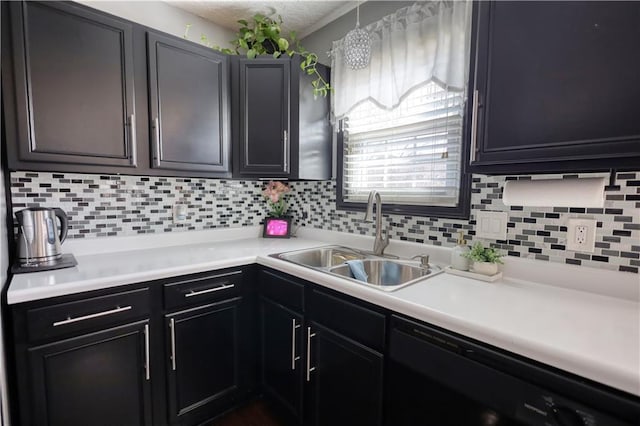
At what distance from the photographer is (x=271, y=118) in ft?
6.20

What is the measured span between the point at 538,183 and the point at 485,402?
0.77 metres

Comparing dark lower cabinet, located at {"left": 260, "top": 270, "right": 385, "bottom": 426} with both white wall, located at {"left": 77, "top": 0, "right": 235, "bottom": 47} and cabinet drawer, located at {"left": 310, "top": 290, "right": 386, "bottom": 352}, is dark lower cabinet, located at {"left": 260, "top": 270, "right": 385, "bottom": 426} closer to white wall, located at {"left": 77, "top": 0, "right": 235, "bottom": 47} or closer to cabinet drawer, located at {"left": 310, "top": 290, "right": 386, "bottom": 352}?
cabinet drawer, located at {"left": 310, "top": 290, "right": 386, "bottom": 352}

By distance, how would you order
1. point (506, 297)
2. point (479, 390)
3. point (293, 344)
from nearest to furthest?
point (479, 390), point (506, 297), point (293, 344)

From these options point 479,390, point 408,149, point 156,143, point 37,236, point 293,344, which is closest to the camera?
point 479,390

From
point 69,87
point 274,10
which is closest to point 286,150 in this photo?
point 274,10

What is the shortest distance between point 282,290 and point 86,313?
2.68 feet

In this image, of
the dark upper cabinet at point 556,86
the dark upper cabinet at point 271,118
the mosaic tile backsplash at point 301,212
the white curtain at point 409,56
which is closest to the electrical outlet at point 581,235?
the mosaic tile backsplash at point 301,212

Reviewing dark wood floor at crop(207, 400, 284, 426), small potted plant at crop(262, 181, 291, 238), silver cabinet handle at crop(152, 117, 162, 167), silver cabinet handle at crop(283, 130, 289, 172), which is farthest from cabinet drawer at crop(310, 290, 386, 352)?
silver cabinet handle at crop(152, 117, 162, 167)

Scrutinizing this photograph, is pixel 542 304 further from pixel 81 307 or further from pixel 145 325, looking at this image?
pixel 81 307

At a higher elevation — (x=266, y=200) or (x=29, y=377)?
(x=266, y=200)

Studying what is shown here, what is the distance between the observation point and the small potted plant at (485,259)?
1.23 m

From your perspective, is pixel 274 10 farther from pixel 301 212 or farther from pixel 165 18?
pixel 301 212

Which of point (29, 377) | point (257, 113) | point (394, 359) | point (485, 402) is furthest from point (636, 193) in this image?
point (29, 377)

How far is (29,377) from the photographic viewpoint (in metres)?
1.10
